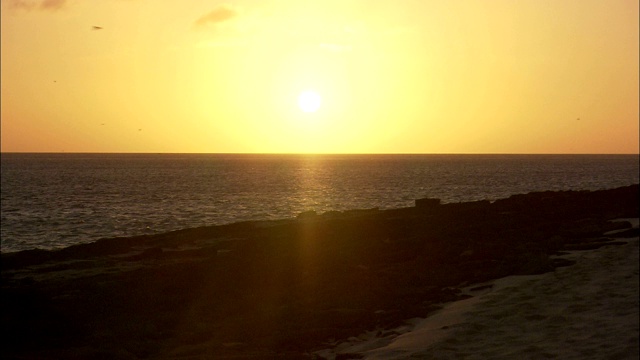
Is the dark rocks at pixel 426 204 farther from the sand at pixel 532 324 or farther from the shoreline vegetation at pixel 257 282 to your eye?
the sand at pixel 532 324

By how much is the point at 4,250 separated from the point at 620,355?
35738 mm

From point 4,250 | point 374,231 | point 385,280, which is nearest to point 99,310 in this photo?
point 385,280

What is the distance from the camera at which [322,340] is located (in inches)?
506

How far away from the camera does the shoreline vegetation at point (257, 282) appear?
1295 cm

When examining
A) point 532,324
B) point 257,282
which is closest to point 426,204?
point 257,282

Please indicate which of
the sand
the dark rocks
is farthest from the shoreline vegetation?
the dark rocks

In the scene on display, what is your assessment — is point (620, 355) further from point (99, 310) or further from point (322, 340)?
point (99, 310)

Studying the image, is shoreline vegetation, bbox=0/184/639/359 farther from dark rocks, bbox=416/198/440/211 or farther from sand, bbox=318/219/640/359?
dark rocks, bbox=416/198/440/211

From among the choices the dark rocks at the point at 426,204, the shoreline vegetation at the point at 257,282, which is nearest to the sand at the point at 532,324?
the shoreline vegetation at the point at 257,282

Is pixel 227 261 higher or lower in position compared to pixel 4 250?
higher

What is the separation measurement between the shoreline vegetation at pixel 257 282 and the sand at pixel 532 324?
697mm

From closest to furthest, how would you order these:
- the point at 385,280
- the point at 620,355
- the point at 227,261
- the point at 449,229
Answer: the point at 620,355 → the point at 385,280 → the point at 227,261 → the point at 449,229

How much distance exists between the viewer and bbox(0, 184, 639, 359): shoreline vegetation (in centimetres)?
1295

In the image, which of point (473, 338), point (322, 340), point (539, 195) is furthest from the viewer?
point (539, 195)
